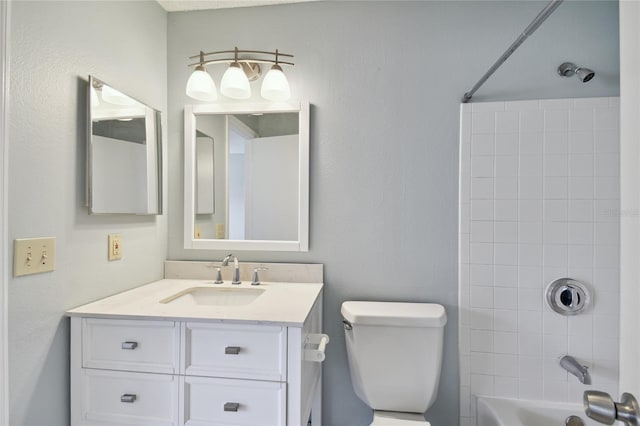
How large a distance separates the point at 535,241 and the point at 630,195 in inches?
44.3

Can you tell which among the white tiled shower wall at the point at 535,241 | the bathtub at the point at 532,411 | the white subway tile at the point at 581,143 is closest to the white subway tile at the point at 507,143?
the white tiled shower wall at the point at 535,241

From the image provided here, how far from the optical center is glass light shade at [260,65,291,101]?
1.58 m

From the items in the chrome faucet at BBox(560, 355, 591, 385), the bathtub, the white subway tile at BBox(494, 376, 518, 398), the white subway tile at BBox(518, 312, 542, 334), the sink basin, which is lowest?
the bathtub

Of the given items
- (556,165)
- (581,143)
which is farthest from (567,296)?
(581,143)

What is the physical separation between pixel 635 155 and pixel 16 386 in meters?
1.61

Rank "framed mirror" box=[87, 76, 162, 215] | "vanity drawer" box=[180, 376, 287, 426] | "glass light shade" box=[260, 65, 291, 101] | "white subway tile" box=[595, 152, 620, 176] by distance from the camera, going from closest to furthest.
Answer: "vanity drawer" box=[180, 376, 287, 426], "framed mirror" box=[87, 76, 162, 215], "white subway tile" box=[595, 152, 620, 176], "glass light shade" box=[260, 65, 291, 101]

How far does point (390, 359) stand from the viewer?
1380mm

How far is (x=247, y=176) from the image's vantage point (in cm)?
170

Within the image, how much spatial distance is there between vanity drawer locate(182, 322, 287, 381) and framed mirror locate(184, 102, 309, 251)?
0.62 metres

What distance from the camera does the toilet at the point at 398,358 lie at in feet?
4.49

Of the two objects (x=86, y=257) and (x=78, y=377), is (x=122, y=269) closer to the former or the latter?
(x=86, y=257)

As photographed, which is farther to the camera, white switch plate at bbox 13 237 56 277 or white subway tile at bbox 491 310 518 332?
white subway tile at bbox 491 310 518 332

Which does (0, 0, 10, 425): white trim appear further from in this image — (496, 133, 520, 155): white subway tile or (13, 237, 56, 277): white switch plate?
(496, 133, 520, 155): white subway tile

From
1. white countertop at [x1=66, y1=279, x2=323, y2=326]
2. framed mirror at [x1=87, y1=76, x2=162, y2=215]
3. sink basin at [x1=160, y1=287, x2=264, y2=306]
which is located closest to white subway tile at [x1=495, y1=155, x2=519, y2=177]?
white countertop at [x1=66, y1=279, x2=323, y2=326]
